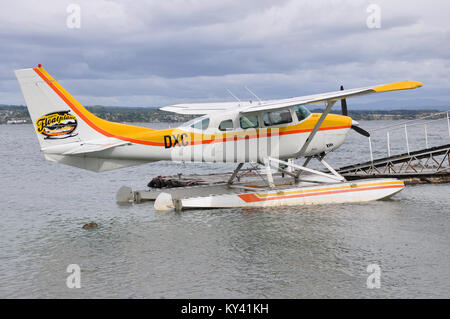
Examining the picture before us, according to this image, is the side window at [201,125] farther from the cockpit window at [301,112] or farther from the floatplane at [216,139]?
the cockpit window at [301,112]

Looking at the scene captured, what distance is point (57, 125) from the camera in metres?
13.3

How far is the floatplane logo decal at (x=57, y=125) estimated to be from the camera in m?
13.1

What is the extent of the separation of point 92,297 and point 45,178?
21717 millimetres

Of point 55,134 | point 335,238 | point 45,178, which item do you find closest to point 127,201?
point 55,134

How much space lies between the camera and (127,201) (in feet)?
54.8

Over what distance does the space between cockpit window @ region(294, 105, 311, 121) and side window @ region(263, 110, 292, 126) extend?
0.99ft

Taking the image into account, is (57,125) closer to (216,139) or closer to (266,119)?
(216,139)

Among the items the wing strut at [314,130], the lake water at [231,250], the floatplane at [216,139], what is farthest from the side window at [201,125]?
the wing strut at [314,130]

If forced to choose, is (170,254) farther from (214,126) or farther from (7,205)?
(7,205)

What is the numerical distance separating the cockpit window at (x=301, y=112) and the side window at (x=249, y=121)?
1424 millimetres

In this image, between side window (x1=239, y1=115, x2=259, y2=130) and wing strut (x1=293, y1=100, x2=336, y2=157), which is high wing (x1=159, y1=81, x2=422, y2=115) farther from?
wing strut (x1=293, y1=100, x2=336, y2=157)
